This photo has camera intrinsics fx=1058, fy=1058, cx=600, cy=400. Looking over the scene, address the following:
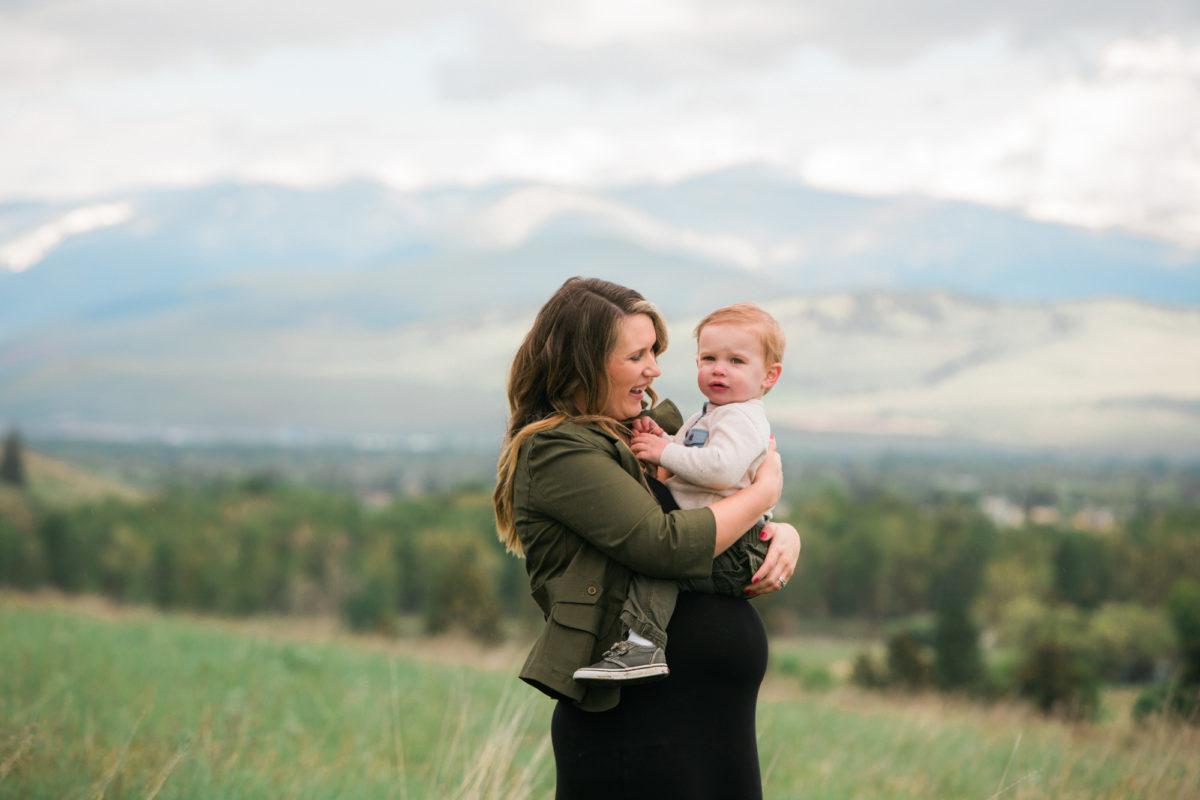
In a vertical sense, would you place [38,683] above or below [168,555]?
above

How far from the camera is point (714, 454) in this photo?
107 inches

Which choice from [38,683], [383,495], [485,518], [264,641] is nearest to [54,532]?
[485,518]

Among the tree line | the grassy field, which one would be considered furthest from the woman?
the tree line

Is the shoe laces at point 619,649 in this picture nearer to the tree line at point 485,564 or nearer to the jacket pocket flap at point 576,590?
the jacket pocket flap at point 576,590

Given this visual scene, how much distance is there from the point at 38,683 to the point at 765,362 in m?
6.60

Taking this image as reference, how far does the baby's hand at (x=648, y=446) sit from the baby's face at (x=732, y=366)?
20 cm

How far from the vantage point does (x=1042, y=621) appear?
59.2 meters

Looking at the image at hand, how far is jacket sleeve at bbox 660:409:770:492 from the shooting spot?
2703 mm

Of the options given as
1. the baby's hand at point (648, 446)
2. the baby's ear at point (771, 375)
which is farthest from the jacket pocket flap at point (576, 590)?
the baby's ear at point (771, 375)

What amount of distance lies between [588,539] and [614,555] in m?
0.08

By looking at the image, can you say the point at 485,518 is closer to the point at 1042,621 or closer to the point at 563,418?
the point at 1042,621

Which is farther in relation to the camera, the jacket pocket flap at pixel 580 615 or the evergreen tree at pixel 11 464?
the evergreen tree at pixel 11 464

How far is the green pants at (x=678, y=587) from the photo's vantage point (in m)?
2.64

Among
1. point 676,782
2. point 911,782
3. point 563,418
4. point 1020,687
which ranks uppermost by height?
point 563,418
